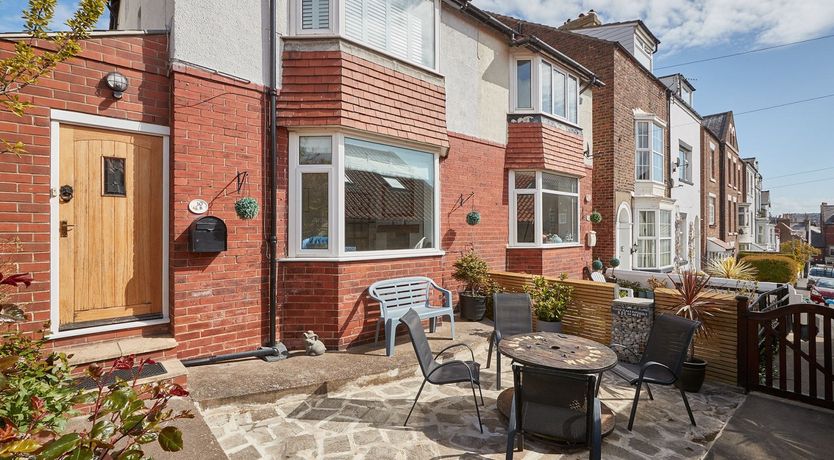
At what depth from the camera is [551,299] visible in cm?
696

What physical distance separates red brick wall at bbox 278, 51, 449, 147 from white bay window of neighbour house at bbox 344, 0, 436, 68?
0.46m

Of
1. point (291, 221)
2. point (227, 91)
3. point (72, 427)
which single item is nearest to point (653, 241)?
point (291, 221)

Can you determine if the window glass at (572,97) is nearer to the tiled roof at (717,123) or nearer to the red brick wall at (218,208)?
the red brick wall at (218,208)

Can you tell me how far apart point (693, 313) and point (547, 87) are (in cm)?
651

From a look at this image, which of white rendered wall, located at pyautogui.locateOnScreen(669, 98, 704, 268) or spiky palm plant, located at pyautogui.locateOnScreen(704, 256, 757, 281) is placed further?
white rendered wall, located at pyautogui.locateOnScreen(669, 98, 704, 268)

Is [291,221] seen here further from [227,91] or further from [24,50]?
[24,50]

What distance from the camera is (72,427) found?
3.09 meters

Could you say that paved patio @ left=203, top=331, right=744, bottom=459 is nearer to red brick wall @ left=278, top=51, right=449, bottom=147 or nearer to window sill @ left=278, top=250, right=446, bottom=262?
window sill @ left=278, top=250, right=446, bottom=262

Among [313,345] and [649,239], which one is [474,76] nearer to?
[313,345]

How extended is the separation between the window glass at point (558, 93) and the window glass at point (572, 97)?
32 cm

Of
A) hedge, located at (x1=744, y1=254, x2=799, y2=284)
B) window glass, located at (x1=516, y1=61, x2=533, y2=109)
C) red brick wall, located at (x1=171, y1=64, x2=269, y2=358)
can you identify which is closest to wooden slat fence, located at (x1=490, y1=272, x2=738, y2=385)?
window glass, located at (x1=516, y1=61, x2=533, y2=109)

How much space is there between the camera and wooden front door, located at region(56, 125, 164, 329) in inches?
172

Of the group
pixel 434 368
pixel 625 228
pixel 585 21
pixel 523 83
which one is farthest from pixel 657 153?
pixel 434 368

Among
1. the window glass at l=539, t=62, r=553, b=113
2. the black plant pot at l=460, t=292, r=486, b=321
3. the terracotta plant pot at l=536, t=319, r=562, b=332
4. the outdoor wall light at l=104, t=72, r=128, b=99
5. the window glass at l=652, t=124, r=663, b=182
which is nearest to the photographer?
the outdoor wall light at l=104, t=72, r=128, b=99
